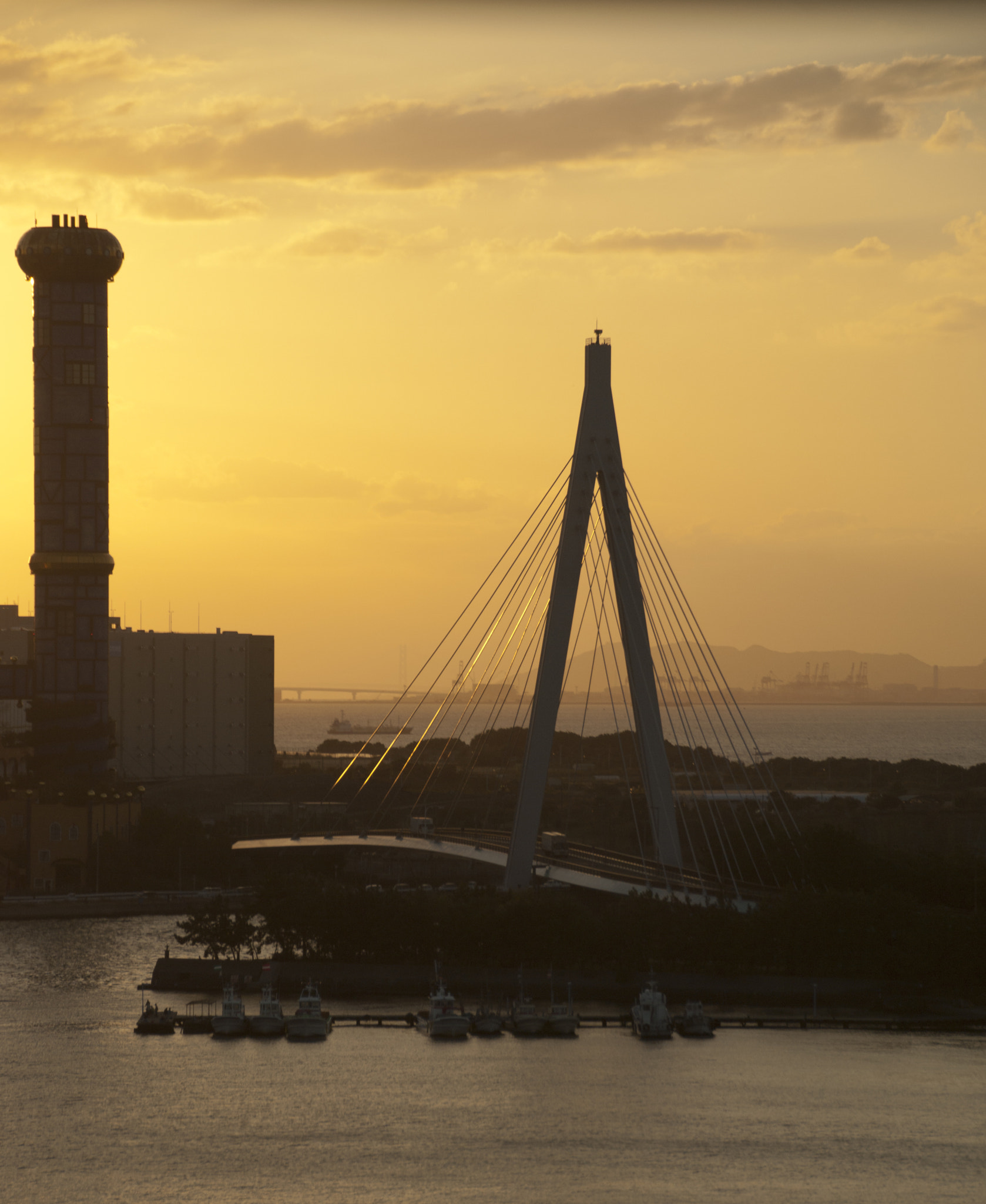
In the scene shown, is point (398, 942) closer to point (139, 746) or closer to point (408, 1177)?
point (408, 1177)

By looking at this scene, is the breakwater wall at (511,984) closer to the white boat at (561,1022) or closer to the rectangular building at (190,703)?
the white boat at (561,1022)

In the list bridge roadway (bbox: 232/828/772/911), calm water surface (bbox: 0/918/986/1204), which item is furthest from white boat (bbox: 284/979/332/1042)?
A: bridge roadway (bbox: 232/828/772/911)

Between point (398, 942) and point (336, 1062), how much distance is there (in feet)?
23.5

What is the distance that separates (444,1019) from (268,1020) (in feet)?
10.6

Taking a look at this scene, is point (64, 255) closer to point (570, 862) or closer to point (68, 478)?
point (68, 478)

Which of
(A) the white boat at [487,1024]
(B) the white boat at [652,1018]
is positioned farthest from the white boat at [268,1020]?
(B) the white boat at [652,1018]

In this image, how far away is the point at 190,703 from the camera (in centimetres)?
8969

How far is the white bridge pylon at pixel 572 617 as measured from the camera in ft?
124

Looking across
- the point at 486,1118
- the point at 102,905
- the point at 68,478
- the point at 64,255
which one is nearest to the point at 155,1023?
the point at 486,1118

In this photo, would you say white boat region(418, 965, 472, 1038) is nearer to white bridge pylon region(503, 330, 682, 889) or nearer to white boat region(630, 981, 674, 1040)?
white boat region(630, 981, 674, 1040)

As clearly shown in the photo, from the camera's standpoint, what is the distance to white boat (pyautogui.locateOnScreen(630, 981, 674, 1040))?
32.9 meters

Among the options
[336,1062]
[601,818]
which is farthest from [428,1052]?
[601,818]

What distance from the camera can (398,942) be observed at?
→ 3838cm

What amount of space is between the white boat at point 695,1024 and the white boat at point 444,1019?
12.6 ft
